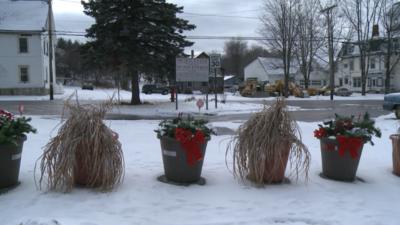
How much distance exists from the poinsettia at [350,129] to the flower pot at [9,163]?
4.67 m

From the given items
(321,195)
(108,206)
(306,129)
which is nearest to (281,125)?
(321,195)

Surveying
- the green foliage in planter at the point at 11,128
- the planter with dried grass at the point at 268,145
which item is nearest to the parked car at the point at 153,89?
the planter with dried grass at the point at 268,145

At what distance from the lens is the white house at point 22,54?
4188 cm

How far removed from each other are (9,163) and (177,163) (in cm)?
239

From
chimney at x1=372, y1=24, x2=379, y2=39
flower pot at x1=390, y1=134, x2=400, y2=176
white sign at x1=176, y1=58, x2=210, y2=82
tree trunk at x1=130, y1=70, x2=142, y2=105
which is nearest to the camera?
flower pot at x1=390, y1=134, x2=400, y2=176

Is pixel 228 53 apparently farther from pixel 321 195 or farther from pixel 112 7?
pixel 321 195

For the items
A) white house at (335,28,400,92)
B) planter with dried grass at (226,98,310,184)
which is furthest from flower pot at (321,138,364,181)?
white house at (335,28,400,92)

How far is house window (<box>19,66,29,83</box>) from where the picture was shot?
139 feet

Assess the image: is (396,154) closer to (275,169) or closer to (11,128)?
(275,169)

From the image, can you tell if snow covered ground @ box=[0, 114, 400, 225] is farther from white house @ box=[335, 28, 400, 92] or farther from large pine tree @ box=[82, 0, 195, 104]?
white house @ box=[335, 28, 400, 92]

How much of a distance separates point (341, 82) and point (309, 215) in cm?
7707

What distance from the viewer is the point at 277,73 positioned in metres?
84.4

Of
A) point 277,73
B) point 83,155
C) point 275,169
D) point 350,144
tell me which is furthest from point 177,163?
point 277,73

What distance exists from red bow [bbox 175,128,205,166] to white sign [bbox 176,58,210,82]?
18754 mm
